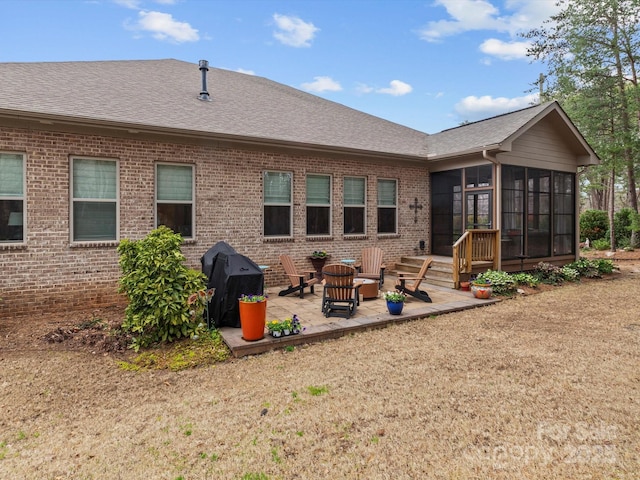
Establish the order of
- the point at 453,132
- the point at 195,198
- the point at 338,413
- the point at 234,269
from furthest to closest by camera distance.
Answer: the point at 453,132 < the point at 195,198 < the point at 234,269 < the point at 338,413

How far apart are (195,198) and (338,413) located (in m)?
6.06

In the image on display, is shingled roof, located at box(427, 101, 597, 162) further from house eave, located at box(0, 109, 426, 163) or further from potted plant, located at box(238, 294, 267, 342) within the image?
potted plant, located at box(238, 294, 267, 342)

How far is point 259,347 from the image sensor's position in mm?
4727

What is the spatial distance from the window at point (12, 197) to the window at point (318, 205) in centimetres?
589

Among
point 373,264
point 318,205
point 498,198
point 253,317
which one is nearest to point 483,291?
point 373,264

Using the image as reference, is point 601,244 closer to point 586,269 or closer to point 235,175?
point 586,269

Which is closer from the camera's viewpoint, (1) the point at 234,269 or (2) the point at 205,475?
(2) the point at 205,475

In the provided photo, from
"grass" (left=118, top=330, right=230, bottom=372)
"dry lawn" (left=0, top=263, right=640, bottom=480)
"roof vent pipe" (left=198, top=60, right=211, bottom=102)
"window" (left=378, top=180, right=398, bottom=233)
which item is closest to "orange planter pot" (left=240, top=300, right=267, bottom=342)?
"grass" (left=118, top=330, right=230, bottom=372)

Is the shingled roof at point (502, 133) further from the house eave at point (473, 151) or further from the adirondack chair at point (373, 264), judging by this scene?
the adirondack chair at point (373, 264)

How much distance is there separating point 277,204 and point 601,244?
17.9m

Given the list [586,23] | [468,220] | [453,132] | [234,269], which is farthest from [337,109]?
[586,23]

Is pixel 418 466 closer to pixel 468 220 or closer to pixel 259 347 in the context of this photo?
pixel 259 347

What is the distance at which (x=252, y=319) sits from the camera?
4770 mm

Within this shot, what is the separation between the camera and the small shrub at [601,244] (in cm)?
1770
